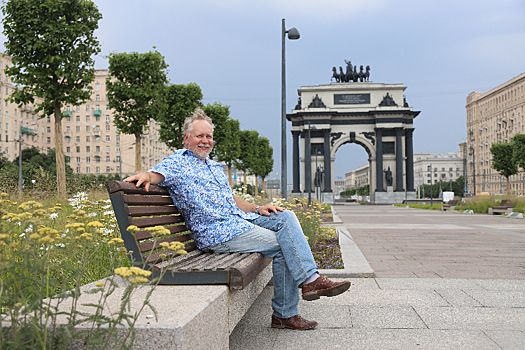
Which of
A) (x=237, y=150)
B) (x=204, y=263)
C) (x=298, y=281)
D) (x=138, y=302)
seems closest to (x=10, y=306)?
(x=138, y=302)

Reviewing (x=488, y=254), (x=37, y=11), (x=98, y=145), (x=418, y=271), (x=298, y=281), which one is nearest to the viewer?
(x=298, y=281)

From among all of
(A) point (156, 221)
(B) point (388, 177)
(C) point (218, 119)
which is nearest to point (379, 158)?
(B) point (388, 177)

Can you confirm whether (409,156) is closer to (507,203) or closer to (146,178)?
(507,203)

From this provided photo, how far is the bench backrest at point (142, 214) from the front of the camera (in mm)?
3072

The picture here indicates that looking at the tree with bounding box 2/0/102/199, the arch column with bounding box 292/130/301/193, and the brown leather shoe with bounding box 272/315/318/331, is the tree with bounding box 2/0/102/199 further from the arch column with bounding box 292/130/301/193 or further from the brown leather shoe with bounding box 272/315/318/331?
the arch column with bounding box 292/130/301/193

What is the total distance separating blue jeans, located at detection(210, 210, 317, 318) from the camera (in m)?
3.48

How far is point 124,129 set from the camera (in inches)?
802

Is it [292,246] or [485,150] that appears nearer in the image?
[292,246]

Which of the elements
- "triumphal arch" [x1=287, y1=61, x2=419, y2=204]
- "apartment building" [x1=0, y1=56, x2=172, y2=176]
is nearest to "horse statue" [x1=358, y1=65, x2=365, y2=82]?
"triumphal arch" [x1=287, y1=61, x2=419, y2=204]

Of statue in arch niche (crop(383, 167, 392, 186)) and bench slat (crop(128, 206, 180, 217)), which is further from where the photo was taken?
statue in arch niche (crop(383, 167, 392, 186))

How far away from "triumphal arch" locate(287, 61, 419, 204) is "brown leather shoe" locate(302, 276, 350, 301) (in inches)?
2111

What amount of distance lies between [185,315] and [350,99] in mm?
59615

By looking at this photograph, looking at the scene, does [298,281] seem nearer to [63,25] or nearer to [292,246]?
[292,246]

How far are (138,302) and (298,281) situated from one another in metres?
1.35
